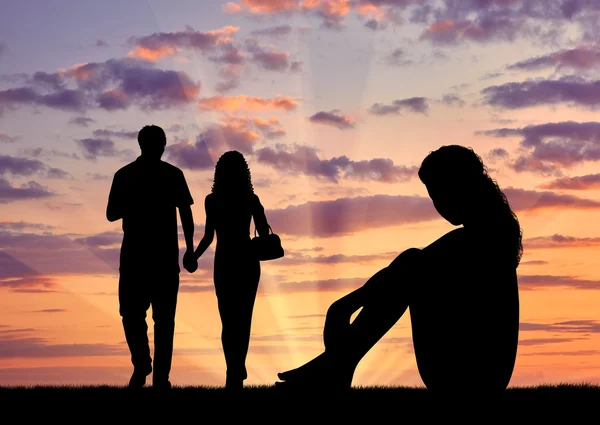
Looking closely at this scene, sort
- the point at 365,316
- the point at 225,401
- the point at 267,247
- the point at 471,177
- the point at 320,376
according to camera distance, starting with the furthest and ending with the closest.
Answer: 1. the point at 267,247
2. the point at 225,401
3. the point at 471,177
4. the point at 320,376
5. the point at 365,316

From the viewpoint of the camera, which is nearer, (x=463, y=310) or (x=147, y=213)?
(x=463, y=310)

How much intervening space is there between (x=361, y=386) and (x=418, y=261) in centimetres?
657

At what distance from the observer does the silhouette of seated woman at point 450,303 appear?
6.17 metres

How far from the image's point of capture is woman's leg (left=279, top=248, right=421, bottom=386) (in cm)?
612

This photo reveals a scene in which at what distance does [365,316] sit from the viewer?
616 centimetres

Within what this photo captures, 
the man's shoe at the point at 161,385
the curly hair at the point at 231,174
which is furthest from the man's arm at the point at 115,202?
the man's shoe at the point at 161,385

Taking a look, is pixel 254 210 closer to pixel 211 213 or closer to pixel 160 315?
pixel 211 213

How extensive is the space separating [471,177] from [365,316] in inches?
50.1

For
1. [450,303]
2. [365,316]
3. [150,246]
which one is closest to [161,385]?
[150,246]

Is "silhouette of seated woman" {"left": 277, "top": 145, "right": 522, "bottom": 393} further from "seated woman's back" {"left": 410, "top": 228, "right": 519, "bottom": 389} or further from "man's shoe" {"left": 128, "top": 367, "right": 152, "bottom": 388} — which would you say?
"man's shoe" {"left": 128, "top": 367, "right": 152, "bottom": 388}

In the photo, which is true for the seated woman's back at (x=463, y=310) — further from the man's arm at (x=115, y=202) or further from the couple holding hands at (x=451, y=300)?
the man's arm at (x=115, y=202)

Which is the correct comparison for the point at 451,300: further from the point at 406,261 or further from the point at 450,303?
the point at 406,261

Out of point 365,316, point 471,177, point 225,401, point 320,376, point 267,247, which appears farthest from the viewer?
point 267,247

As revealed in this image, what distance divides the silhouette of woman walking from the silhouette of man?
0.42m
